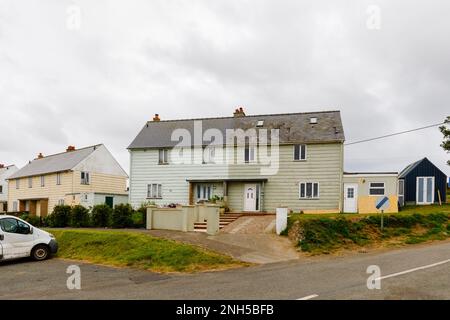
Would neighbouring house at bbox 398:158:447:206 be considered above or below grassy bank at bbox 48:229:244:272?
above

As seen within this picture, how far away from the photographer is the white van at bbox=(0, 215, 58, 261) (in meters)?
16.2

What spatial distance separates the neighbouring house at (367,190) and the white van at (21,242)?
19.8 m

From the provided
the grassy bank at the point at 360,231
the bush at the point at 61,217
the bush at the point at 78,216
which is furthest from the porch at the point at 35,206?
the grassy bank at the point at 360,231

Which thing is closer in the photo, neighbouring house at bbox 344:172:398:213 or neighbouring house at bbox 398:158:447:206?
neighbouring house at bbox 344:172:398:213

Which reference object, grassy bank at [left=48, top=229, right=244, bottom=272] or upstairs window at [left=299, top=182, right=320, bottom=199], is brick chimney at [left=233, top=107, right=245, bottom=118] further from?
grassy bank at [left=48, top=229, right=244, bottom=272]

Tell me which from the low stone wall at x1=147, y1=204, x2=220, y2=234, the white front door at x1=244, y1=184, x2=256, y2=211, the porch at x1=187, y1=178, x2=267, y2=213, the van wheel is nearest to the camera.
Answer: the van wheel

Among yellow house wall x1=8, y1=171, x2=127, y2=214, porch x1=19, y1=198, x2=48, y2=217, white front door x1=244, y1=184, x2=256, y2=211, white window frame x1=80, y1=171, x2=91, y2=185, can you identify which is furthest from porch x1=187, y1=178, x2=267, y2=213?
porch x1=19, y1=198, x2=48, y2=217

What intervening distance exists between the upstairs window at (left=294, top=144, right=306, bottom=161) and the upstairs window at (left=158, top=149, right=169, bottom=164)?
33.7ft

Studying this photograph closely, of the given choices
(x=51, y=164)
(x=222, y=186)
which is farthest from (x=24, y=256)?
(x=51, y=164)

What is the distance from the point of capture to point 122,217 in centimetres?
2406

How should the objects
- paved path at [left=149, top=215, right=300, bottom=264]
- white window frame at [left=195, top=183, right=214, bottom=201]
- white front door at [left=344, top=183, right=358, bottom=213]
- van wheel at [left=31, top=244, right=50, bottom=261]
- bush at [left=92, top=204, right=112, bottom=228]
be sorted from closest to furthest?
paved path at [left=149, top=215, right=300, bottom=264], van wheel at [left=31, top=244, right=50, bottom=261], bush at [left=92, top=204, right=112, bottom=228], white front door at [left=344, top=183, right=358, bottom=213], white window frame at [left=195, top=183, right=214, bottom=201]

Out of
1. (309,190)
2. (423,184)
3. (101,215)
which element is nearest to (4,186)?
(101,215)

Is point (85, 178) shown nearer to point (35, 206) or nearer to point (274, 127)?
point (35, 206)
